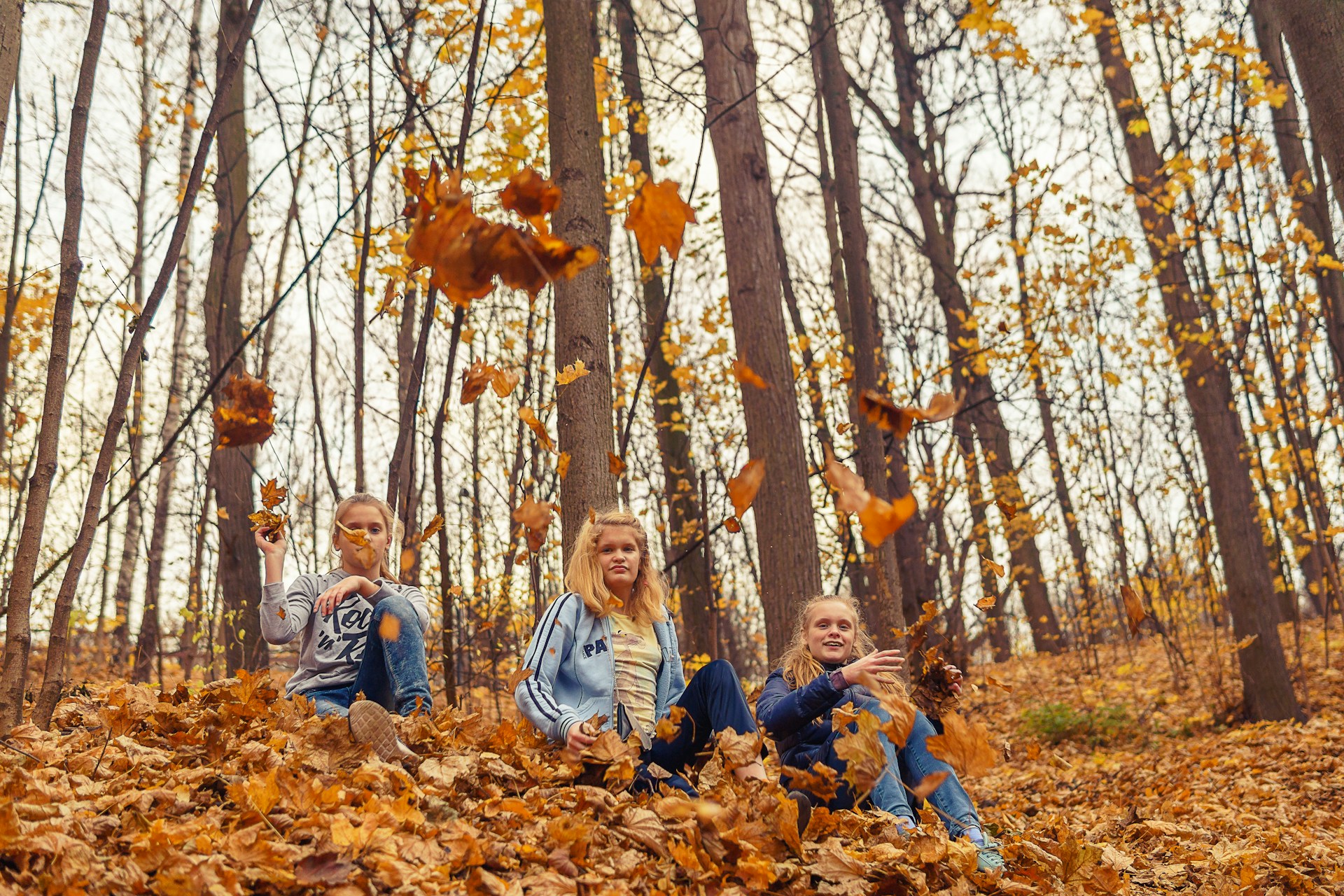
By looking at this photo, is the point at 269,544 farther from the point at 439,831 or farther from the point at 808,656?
the point at 808,656

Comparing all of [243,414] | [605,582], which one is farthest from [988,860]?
[243,414]

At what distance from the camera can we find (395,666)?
3.12 metres

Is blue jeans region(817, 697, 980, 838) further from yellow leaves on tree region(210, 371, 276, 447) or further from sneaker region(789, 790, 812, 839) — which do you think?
yellow leaves on tree region(210, 371, 276, 447)

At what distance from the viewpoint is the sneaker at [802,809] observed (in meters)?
2.52

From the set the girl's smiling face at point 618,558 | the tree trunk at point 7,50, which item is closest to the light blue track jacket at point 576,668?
the girl's smiling face at point 618,558

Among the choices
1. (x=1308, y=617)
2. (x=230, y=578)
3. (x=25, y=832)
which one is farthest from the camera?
(x=1308, y=617)

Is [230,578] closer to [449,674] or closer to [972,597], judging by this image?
[449,674]

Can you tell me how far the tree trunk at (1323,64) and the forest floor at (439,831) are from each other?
8.60ft

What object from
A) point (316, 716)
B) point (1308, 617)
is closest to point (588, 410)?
point (316, 716)

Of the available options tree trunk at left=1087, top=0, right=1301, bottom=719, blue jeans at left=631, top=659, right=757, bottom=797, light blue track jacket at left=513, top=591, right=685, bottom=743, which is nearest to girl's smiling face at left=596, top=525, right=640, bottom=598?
light blue track jacket at left=513, top=591, right=685, bottom=743

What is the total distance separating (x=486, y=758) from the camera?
2.60 metres

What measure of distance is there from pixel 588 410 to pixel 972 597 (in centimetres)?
1324

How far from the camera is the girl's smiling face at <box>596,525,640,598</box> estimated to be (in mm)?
3234

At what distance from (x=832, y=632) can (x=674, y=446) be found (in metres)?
4.80
